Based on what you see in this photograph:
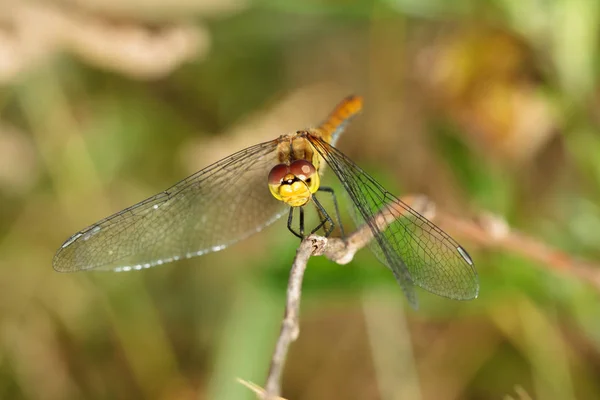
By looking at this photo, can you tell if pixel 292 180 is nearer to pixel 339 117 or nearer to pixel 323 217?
pixel 323 217

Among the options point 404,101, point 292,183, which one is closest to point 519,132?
Answer: point 404,101

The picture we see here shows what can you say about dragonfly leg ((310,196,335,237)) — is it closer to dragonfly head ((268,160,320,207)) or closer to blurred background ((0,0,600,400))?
dragonfly head ((268,160,320,207))

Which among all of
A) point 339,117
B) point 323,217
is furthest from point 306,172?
point 339,117

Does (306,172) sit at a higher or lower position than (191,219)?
lower

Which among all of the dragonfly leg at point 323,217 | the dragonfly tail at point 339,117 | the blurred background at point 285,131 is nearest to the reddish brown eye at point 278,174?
the dragonfly leg at point 323,217

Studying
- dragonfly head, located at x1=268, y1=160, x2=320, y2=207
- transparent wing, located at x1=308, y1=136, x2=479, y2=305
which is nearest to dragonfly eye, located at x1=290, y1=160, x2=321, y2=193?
dragonfly head, located at x1=268, y1=160, x2=320, y2=207

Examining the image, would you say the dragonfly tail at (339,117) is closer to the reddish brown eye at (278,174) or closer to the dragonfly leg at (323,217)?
the dragonfly leg at (323,217)

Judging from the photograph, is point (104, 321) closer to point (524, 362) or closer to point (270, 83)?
point (270, 83)
